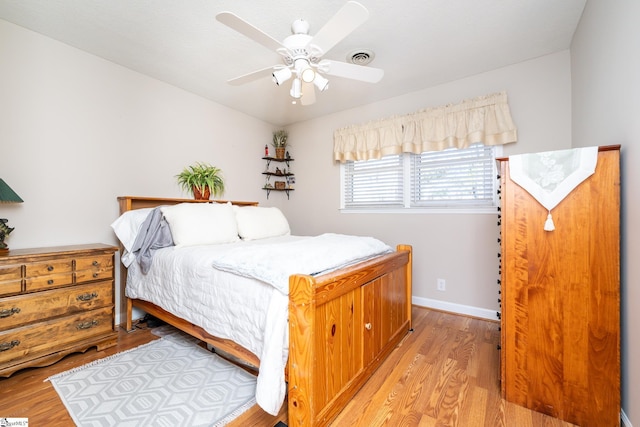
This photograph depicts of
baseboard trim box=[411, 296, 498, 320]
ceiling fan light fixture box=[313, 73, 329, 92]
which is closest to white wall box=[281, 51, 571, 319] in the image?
baseboard trim box=[411, 296, 498, 320]

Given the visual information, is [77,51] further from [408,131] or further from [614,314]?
[614,314]

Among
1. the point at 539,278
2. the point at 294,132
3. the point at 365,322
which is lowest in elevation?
the point at 365,322

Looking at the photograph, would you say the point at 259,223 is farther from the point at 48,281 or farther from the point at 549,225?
the point at 549,225

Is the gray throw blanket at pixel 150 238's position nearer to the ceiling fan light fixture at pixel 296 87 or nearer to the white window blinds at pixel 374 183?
the ceiling fan light fixture at pixel 296 87

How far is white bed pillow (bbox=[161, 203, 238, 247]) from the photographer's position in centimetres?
228

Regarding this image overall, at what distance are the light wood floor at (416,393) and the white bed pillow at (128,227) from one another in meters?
0.83

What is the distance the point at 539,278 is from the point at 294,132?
3484 millimetres

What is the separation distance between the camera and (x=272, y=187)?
405cm

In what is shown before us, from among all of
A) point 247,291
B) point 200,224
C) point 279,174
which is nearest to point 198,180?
point 200,224

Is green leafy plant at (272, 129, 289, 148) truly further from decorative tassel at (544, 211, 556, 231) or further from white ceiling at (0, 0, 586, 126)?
decorative tassel at (544, 211, 556, 231)

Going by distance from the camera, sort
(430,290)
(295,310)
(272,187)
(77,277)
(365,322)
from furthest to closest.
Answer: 1. (272,187)
2. (430,290)
3. (77,277)
4. (365,322)
5. (295,310)

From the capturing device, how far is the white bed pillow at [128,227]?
2260mm

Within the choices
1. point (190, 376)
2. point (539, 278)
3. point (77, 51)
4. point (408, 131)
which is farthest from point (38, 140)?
point (539, 278)

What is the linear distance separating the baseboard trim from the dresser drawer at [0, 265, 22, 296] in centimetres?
331
